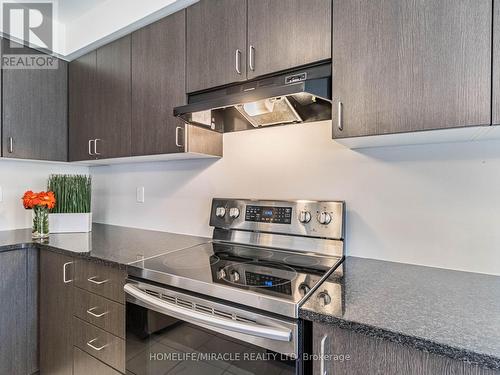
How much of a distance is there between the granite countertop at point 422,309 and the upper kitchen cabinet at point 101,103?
153cm

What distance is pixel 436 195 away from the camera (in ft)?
4.00

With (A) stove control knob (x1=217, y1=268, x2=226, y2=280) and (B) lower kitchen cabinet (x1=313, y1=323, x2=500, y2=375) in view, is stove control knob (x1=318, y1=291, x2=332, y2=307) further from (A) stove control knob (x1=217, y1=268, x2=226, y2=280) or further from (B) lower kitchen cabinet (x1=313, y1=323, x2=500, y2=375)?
(A) stove control knob (x1=217, y1=268, x2=226, y2=280)

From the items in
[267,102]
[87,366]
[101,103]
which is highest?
[101,103]

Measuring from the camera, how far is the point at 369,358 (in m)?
0.75

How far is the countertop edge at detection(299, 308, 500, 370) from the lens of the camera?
23.5 inches

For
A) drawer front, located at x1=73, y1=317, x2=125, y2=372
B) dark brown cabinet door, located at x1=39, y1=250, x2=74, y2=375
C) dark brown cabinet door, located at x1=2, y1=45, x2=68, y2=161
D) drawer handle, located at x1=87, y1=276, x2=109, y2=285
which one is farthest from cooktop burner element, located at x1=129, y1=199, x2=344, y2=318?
dark brown cabinet door, located at x1=2, y1=45, x2=68, y2=161

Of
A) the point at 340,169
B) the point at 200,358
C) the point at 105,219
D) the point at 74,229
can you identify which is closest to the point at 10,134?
the point at 74,229

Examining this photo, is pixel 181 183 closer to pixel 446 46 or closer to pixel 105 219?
pixel 105 219

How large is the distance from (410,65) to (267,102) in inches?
25.2

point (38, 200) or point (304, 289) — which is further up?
point (38, 200)

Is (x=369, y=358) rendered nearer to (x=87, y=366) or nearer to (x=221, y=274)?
(x=221, y=274)

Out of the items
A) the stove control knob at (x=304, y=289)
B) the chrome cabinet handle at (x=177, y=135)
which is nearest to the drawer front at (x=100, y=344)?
the stove control knob at (x=304, y=289)

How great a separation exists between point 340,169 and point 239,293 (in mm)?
816

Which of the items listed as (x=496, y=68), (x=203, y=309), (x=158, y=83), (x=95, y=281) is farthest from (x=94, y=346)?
(x=496, y=68)
